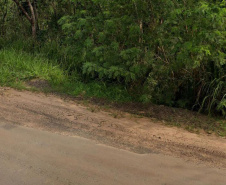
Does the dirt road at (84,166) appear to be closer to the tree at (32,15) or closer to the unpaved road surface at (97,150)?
the unpaved road surface at (97,150)

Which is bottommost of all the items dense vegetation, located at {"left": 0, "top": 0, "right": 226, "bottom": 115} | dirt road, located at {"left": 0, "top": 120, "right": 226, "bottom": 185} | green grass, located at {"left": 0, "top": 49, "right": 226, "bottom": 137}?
green grass, located at {"left": 0, "top": 49, "right": 226, "bottom": 137}

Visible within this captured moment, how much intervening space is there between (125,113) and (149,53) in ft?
4.45

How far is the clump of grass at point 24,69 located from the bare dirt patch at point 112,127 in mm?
1505

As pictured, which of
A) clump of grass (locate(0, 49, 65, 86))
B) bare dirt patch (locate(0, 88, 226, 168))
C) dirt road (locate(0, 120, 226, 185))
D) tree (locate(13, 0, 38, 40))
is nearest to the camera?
dirt road (locate(0, 120, 226, 185))

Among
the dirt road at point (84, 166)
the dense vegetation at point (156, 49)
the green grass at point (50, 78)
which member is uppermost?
the dense vegetation at point (156, 49)

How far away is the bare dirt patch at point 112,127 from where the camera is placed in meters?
4.58

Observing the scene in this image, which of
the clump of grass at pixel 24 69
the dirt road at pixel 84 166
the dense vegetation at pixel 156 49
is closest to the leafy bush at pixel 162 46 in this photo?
the dense vegetation at pixel 156 49

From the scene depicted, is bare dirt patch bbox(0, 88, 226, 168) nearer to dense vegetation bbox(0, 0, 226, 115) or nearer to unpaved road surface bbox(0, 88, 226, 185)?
unpaved road surface bbox(0, 88, 226, 185)

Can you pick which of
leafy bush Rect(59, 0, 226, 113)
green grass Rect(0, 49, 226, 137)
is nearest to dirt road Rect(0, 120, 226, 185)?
leafy bush Rect(59, 0, 226, 113)

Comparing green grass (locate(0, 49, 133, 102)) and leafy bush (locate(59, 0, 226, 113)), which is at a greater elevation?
leafy bush (locate(59, 0, 226, 113))

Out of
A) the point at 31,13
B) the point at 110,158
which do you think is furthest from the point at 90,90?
the point at 31,13

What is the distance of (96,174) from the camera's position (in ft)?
12.0

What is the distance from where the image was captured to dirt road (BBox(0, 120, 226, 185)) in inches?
140

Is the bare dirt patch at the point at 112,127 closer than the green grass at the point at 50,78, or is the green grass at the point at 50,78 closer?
the bare dirt patch at the point at 112,127
